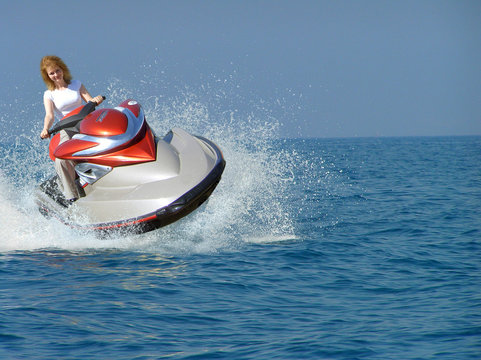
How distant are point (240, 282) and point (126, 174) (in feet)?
4.94

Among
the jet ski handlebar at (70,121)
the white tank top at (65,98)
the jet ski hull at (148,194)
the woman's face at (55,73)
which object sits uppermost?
the woman's face at (55,73)

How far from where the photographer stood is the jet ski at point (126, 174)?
5.90 m

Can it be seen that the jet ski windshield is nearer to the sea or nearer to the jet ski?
the jet ski

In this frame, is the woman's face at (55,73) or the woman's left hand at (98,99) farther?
the woman's left hand at (98,99)

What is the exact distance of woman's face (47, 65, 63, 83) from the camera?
6215mm

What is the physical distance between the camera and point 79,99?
6512mm

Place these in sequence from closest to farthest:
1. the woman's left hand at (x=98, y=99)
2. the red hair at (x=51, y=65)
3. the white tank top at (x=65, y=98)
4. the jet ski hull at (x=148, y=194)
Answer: the jet ski hull at (x=148, y=194) → the red hair at (x=51, y=65) → the white tank top at (x=65, y=98) → the woman's left hand at (x=98, y=99)

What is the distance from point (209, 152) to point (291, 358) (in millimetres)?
3100

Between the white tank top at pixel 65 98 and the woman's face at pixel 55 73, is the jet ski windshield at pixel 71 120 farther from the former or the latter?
the woman's face at pixel 55 73

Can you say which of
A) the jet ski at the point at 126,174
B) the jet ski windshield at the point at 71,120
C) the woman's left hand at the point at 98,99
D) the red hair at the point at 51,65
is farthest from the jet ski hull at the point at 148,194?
the red hair at the point at 51,65

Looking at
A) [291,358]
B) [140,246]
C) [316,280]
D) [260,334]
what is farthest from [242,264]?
[291,358]

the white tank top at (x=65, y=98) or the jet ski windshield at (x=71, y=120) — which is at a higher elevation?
the white tank top at (x=65, y=98)

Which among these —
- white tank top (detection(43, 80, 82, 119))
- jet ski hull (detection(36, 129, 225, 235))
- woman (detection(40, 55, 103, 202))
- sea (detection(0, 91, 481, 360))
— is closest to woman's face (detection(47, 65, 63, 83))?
woman (detection(40, 55, 103, 202))

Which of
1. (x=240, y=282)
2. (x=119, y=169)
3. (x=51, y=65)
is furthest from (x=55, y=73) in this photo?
(x=240, y=282)
